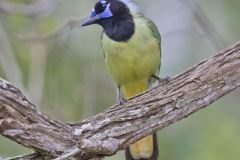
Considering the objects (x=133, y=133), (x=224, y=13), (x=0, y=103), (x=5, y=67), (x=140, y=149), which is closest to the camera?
(x=0, y=103)

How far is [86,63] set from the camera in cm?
586

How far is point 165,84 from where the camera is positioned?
3.81 m

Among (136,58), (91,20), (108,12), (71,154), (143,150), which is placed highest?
(108,12)

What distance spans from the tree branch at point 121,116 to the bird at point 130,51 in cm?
71

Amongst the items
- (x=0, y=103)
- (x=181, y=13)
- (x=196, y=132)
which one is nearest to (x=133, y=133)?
(x=0, y=103)

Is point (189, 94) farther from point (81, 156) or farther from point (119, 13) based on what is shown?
point (119, 13)

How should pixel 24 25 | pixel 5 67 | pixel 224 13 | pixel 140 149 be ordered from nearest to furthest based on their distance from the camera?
pixel 140 149, pixel 5 67, pixel 24 25, pixel 224 13

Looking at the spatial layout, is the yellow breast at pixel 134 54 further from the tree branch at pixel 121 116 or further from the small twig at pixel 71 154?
the small twig at pixel 71 154

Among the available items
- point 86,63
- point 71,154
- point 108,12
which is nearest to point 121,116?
point 71,154

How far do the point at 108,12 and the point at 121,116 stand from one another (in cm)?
119

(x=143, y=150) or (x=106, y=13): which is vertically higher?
(x=106, y=13)

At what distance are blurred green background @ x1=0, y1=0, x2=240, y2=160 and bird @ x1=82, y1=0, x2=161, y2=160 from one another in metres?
0.58

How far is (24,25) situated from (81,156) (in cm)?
254

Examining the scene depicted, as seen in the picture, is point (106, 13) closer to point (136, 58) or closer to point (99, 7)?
point (99, 7)
